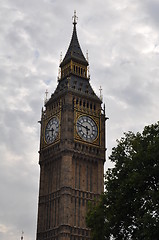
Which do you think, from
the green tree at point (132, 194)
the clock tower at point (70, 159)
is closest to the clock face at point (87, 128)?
the clock tower at point (70, 159)

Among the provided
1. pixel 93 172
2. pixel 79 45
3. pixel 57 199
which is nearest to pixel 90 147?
pixel 93 172

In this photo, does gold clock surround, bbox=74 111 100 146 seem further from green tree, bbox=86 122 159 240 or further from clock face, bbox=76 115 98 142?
green tree, bbox=86 122 159 240

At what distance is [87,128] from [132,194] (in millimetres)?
51994

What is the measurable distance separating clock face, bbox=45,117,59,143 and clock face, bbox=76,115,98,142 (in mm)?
4424

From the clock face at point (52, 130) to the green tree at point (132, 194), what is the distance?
156ft

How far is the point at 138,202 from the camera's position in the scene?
51031mm

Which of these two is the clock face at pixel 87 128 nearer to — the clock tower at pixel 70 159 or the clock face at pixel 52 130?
the clock tower at pixel 70 159

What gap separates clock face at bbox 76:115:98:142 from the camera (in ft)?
337

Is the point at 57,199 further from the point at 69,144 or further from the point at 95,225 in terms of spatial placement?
the point at 95,225

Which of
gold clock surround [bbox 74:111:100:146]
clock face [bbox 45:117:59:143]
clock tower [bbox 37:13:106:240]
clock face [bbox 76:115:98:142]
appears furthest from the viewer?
clock face [bbox 45:117:59:143]

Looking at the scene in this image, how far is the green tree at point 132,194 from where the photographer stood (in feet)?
161

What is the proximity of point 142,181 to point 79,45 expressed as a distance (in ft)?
238

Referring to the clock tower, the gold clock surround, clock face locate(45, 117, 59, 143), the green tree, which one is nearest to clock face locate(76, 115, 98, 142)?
the clock tower

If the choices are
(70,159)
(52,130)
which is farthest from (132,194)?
(52,130)
